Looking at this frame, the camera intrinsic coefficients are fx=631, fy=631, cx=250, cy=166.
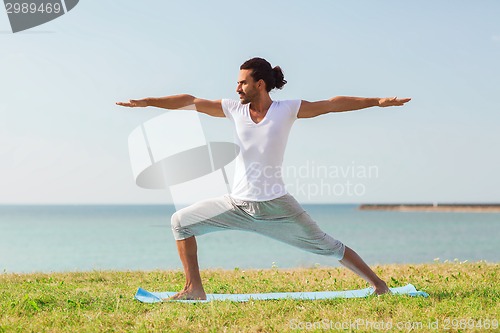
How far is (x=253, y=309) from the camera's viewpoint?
203 inches

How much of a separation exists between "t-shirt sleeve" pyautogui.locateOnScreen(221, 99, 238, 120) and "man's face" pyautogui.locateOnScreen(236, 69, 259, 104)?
118 millimetres

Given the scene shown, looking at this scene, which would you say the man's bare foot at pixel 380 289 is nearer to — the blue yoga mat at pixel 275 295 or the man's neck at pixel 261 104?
the blue yoga mat at pixel 275 295

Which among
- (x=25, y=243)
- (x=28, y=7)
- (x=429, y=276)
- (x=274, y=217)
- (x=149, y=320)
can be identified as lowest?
(x=25, y=243)

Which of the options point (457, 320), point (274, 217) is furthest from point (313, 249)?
point (457, 320)

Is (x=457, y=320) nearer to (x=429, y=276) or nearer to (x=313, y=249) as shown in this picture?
(x=313, y=249)

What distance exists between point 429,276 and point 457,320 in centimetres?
269

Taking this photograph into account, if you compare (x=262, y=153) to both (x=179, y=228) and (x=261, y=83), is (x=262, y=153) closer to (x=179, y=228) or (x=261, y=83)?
(x=261, y=83)

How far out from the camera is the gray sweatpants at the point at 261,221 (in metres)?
5.47

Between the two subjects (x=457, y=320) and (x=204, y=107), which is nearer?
(x=457, y=320)

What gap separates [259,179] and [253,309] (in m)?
1.10

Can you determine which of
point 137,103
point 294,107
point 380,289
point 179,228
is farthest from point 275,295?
A: point 137,103

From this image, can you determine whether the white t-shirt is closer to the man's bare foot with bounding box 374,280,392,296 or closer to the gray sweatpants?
the gray sweatpants

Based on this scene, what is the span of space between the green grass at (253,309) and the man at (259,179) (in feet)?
1.67

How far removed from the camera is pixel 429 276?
7355 mm
